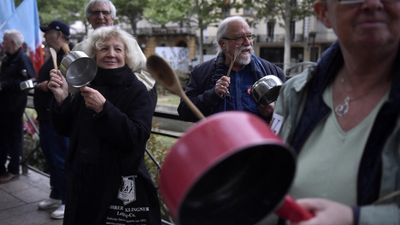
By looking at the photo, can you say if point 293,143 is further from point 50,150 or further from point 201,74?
point 50,150

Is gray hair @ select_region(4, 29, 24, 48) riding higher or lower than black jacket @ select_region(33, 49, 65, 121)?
higher

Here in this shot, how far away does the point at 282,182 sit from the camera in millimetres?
1003

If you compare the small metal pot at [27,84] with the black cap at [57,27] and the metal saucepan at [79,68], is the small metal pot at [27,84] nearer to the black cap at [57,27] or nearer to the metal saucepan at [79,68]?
the black cap at [57,27]

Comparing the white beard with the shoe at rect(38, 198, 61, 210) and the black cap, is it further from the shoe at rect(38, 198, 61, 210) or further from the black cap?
the shoe at rect(38, 198, 61, 210)

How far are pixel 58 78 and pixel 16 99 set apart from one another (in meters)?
2.52

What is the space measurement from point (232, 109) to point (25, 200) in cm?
278

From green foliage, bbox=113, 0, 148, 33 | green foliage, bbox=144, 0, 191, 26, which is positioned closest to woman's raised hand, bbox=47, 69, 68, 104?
green foliage, bbox=144, 0, 191, 26

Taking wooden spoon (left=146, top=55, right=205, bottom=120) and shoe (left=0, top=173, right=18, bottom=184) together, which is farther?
shoe (left=0, top=173, right=18, bottom=184)

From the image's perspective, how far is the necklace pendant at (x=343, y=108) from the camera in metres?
1.21

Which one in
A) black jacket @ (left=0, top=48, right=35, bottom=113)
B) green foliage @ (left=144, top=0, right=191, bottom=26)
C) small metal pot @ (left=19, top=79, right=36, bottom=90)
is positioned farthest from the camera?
green foliage @ (left=144, top=0, right=191, bottom=26)

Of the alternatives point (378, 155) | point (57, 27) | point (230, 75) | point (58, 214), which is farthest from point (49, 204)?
point (378, 155)

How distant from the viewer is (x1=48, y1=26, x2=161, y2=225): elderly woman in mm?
2455

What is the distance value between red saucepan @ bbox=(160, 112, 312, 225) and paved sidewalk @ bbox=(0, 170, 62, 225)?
3.32 metres

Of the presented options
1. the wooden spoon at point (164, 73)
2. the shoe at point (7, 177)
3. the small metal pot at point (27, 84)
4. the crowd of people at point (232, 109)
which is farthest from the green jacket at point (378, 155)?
the shoe at point (7, 177)
